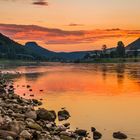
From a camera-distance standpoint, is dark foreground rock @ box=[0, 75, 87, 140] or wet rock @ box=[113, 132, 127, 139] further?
wet rock @ box=[113, 132, 127, 139]

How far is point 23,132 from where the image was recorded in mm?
22672

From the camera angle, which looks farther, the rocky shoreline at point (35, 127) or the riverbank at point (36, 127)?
the riverbank at point (36, 127)

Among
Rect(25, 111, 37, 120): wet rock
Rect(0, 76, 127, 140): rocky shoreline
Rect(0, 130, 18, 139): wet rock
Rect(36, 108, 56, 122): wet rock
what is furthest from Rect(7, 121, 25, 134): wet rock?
Rect(36, 108, 56, 122): wet rock

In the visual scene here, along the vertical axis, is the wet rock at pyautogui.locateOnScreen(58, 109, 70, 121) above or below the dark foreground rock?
below

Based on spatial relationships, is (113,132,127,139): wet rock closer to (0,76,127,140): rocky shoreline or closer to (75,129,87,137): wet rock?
(0,76,127,140): rocky shoreline

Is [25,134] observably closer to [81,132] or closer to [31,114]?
[81,132]

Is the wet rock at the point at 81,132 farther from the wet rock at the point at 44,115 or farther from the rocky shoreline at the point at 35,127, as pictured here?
the wet rock at the point at 44,115

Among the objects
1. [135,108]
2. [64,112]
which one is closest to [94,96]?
[135,108]

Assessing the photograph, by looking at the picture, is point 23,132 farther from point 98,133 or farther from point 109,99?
point 109,99

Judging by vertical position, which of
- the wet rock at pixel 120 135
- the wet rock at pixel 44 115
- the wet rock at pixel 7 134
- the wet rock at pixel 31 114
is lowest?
the wet rock at pixel 120 135

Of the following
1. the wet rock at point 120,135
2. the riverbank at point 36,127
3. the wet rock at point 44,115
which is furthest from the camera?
the wet rock at point 44,115

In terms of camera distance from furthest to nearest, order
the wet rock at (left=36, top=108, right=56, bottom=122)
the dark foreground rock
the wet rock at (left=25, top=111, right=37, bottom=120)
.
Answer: the wet rock at (left=36, top=108, right=56, bottom=122) < the wet rock at (left=25, top=111, right=37, bottom=120) < the dark foreground rock

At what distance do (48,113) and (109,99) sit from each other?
17554 mm

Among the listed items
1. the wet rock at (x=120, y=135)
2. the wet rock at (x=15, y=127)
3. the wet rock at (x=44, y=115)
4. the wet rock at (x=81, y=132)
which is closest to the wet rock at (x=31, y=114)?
the wet rock at (x=44, y=115)
